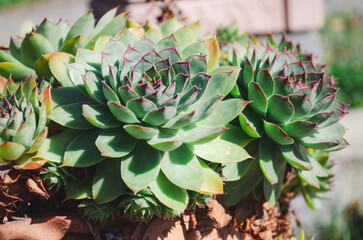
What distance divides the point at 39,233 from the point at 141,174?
0.31 metres

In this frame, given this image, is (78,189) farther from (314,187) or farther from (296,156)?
(314,187)

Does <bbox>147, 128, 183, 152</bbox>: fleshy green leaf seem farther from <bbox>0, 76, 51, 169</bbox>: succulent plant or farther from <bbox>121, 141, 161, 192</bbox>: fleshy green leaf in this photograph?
<bbox>0, 76, 51, 169</bbox>: succulent plant

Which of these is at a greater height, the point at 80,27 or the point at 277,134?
the point at 80,27

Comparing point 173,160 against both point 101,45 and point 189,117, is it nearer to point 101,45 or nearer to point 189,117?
point 189,117

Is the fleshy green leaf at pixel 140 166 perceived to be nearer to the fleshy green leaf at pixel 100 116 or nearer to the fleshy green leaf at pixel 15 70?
the fleshy green leaf at pixel 100 116

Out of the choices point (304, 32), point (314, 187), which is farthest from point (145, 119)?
point (304, 32)

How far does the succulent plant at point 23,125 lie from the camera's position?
2.98ft

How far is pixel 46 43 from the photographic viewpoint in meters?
1.17

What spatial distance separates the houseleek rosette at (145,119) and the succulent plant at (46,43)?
9 cm

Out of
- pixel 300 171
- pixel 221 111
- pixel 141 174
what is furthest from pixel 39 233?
pixel 300 171

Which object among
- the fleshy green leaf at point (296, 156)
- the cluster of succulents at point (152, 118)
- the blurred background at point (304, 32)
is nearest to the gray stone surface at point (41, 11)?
the blurred background at point (304, 32)

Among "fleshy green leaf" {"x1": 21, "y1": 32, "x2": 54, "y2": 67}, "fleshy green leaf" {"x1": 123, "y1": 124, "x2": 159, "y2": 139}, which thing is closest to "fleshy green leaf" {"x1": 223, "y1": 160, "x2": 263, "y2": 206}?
"fleshy green leaf" {"x1": 123, "y1": 124, "x2": 159, "y2": 139}

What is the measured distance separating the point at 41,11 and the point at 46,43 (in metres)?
6.89

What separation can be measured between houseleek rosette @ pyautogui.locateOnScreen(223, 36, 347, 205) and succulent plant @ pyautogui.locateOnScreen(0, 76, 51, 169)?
0.51 m
